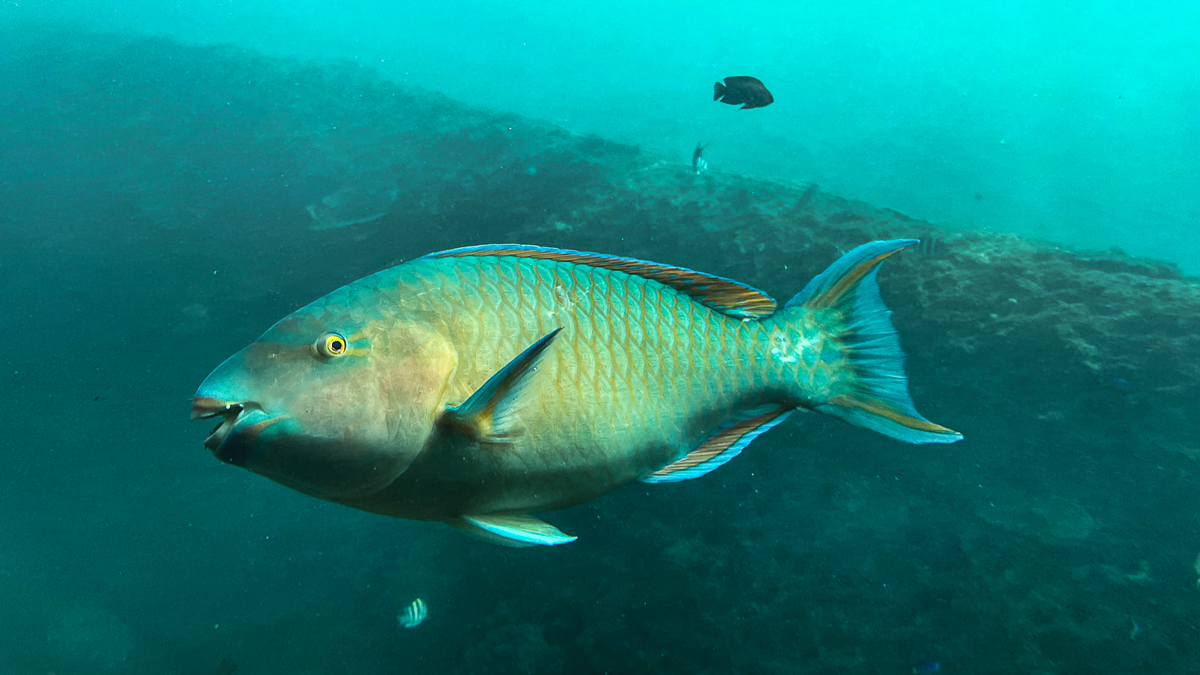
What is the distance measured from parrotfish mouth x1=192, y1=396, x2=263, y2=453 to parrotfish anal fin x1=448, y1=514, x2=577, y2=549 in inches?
25.9

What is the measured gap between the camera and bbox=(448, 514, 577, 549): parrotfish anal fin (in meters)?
1.45

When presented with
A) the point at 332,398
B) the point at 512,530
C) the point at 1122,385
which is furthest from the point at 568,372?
the point at 1122,385

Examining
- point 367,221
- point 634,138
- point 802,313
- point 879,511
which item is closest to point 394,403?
point 802,313

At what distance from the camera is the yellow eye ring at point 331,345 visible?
1.34 m

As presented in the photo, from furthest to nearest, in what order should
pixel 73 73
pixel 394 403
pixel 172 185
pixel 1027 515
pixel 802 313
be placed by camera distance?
1. pixel 73 73
2. pixel 172 185
3. pixel 1027 515
4. pixel 802 313
5. pixel 394 403

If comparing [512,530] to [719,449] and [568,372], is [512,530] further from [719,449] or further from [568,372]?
[719,449]

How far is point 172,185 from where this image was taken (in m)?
7.32

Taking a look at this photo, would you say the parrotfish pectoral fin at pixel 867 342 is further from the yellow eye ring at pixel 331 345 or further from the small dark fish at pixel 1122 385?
the small dark fish at pixel 1122 385

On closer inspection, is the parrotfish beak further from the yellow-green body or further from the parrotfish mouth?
the yellow-green body

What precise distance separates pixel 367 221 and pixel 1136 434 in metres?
7.75

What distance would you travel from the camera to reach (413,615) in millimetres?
3980

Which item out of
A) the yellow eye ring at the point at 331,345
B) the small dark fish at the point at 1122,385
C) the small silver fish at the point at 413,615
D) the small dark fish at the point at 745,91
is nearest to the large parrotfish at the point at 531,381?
the yellow eye ring at the point at 331,345

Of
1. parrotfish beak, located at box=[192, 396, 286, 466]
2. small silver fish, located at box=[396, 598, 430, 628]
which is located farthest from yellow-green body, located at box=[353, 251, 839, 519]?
small silver fish, located at box=[396, 598, 430, 628]

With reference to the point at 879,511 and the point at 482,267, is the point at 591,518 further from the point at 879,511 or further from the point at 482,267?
the point at 482,267
